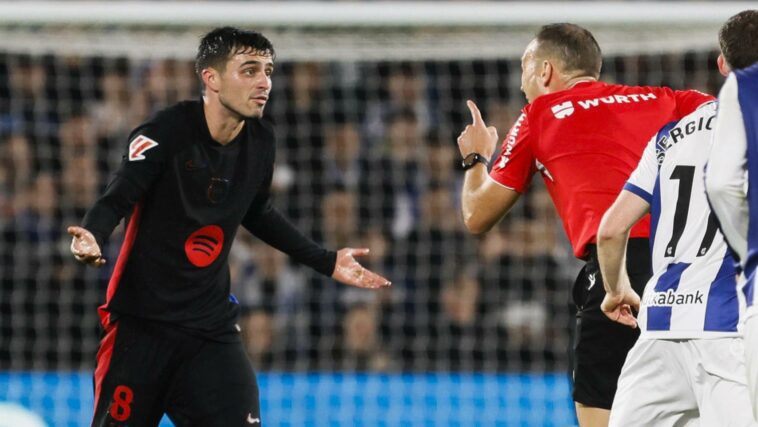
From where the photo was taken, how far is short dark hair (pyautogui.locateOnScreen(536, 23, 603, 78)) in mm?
4738

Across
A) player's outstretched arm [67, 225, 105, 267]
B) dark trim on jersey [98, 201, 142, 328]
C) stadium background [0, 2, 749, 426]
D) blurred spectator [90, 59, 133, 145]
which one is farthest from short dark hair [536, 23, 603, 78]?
blurred spectator [90, 59, 133, 145]

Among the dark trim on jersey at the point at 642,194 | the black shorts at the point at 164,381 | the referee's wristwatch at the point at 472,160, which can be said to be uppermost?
the referee's wristwatch at the point at 472,160

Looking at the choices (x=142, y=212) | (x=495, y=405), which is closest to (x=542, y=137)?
(x=142, y=212)

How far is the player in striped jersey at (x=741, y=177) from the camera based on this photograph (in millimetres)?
3205

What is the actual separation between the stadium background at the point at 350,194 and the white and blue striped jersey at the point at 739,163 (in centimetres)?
414

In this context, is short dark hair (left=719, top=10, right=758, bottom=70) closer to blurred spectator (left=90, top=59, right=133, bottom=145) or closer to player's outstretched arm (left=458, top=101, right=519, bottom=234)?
player's outstretched arm (left=458, top=101, right=519, bottom=234)

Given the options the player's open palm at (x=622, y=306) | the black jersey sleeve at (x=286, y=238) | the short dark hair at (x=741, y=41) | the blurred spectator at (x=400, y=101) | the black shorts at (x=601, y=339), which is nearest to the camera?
the short dark hair at (x=741, y=41)

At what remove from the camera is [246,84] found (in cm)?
495

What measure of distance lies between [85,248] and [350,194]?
4.81m

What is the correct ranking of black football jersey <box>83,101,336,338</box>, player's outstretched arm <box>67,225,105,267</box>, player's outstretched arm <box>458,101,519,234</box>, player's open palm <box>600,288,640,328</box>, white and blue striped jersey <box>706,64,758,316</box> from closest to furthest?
1. white and blue striped jersey <box>706,64,758,316</box>
2. player's open palm <box>600,288,640,328</box>
3. player's outstretched arm <box>67,225,105,267</box>
4. player's outstretched arm <box>458,101,519,234</box>
5. black football jersey <box>83,101,336,338</box>

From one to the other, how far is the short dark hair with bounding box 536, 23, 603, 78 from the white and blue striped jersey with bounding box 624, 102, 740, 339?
0.92 metres

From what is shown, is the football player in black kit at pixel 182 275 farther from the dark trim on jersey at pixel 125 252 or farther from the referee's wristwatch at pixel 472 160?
the referee's wristwatch at pixel 472 160

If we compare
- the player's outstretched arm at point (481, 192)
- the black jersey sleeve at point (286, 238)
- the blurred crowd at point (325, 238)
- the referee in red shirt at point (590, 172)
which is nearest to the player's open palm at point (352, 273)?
the black jersey sleeve at point (286, 238)

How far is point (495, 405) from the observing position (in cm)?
744
